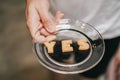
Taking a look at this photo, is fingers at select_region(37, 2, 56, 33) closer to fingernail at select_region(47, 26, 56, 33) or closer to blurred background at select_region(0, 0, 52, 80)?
fingernail at select_region(47, 26, 56, 33)

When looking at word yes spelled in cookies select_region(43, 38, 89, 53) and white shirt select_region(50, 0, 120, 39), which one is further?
white shirt select_region(50, 0, 120, 39)

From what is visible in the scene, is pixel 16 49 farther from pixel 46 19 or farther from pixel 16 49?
pixel 46 19

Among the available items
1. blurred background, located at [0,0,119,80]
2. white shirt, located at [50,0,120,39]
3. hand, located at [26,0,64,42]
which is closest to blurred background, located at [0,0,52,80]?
blurred background, located at [0,0,119,80]

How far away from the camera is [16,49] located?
1.65 m

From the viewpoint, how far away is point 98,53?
0.83 meters

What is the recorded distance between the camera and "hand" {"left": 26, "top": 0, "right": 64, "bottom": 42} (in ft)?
2.72

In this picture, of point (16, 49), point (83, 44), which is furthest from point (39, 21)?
point (16, 49)

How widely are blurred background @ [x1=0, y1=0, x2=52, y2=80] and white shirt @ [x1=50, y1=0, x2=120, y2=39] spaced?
568 millimetres

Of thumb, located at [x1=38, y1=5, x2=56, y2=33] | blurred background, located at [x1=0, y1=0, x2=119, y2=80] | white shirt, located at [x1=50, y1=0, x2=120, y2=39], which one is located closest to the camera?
thumb, located at [x1=38, y1=5, x2=56, y2=33]

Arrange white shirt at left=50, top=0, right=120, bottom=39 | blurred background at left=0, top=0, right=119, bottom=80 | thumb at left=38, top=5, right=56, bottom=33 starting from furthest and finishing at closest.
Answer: blurred background at left=0, top=0, right=119, bottom=80
white shirt at left=50, top=0, right=120, bottom=39
thumb at left=38, top=5, right=56, bottom=33

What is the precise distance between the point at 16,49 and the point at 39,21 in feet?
2.71

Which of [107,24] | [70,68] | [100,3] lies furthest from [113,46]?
[70,68]

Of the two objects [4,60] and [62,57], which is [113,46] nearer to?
[62,57]

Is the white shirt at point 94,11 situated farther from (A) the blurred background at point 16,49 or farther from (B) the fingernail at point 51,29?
(A) the blurred background at point 16,49
